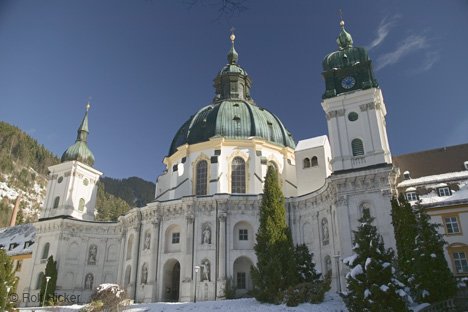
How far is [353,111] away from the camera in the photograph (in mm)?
35188

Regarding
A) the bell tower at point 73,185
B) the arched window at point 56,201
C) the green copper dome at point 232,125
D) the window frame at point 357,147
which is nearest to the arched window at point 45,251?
the bell tower at point 73,185

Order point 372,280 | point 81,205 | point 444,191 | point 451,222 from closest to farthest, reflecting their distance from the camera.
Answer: point 372,280 < point 451,222 < point 444,191 < point 81,205

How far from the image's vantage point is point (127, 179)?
512ft

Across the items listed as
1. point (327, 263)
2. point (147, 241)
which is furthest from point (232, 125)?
point (327, 263)

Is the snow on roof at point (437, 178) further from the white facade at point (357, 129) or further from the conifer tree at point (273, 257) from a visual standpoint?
the conifer tree at point (273, 257)

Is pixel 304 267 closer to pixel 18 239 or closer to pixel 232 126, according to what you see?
pixel 232 126

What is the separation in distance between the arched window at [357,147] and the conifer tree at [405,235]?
8254 mm

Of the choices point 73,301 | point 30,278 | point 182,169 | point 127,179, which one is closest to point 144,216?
point 182,169

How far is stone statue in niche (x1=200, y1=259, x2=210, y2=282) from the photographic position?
3538cm

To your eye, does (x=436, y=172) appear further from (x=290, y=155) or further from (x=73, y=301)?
(x=73, y=301)

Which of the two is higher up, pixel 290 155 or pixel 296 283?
pixel 290 155

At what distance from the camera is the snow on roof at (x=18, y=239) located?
5204cm

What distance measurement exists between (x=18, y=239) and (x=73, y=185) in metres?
14.2

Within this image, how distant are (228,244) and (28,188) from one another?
107 metres
